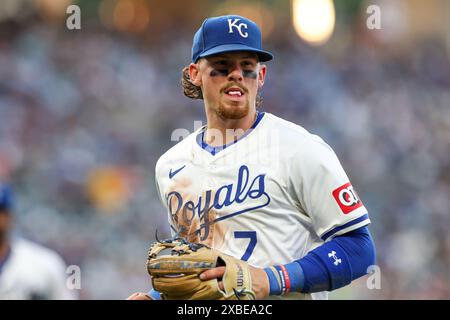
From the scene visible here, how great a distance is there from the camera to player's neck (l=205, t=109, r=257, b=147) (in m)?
2.94

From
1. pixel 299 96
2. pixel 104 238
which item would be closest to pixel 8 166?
pixel 104 238

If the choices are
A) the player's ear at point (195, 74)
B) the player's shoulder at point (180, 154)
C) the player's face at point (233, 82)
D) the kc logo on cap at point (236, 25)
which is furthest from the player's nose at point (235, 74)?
the player's shoulder at point (180, 154)

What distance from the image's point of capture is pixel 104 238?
815cm

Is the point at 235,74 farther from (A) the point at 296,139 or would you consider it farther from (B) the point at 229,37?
(A) the point at 296,139

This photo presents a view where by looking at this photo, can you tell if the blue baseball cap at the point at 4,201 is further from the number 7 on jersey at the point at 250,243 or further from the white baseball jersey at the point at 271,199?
the number 7 on jersey at the point at 250,243

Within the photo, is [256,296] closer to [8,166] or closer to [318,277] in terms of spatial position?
[318,277]

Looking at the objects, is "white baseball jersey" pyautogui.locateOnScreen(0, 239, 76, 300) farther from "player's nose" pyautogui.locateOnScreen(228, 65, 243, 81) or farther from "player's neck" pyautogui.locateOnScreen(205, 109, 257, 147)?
"player's nose" pyautogui.locateOnScreen(228, 65, 243, 81)

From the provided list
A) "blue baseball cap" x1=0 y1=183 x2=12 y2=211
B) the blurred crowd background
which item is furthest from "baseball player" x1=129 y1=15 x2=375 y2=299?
the blurred crowd background

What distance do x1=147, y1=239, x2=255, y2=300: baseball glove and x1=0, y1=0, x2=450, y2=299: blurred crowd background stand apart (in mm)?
5121

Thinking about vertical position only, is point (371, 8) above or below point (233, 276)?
above

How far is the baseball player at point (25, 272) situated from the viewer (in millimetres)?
4613

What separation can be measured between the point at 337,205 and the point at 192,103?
6.56 m

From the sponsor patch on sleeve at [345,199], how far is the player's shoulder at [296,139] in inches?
6.1

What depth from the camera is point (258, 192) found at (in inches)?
108
